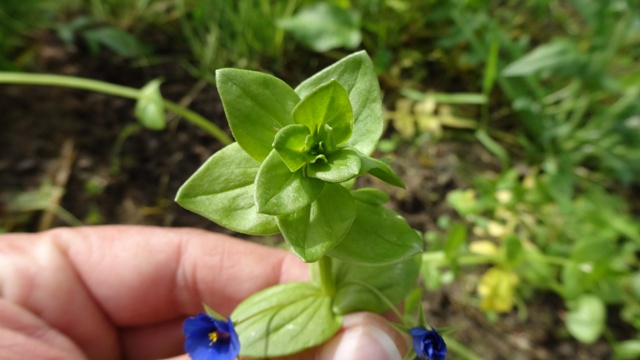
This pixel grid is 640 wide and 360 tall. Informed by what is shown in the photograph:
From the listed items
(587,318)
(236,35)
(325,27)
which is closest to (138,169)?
(236,35)

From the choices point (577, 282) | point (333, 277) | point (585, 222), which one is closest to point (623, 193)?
point (585, 222)

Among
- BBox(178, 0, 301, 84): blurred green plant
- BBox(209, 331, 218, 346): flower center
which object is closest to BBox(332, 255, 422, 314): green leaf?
BBox(209, 331, 218, 346): flower center

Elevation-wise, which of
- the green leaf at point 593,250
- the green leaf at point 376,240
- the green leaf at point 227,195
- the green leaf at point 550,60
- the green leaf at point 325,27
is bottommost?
the green leaf at point 593,250

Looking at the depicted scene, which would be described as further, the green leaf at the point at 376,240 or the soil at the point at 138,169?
the soil at the point at 138,169

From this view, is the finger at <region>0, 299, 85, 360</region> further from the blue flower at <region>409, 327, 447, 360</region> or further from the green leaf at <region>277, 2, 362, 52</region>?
the green leaf at <region>277, 2, 362, 52</region>

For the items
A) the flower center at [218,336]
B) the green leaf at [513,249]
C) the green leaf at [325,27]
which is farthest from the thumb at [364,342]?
the green leaf at [325,27]

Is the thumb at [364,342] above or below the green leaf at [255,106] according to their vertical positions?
below

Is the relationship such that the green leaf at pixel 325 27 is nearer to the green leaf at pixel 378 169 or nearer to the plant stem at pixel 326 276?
the plant stem at pixel 326 276

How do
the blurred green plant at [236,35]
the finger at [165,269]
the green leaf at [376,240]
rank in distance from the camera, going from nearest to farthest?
the green leaf at [376,240]
the finger at [165,269]
the blurred green plant at [236,35]
